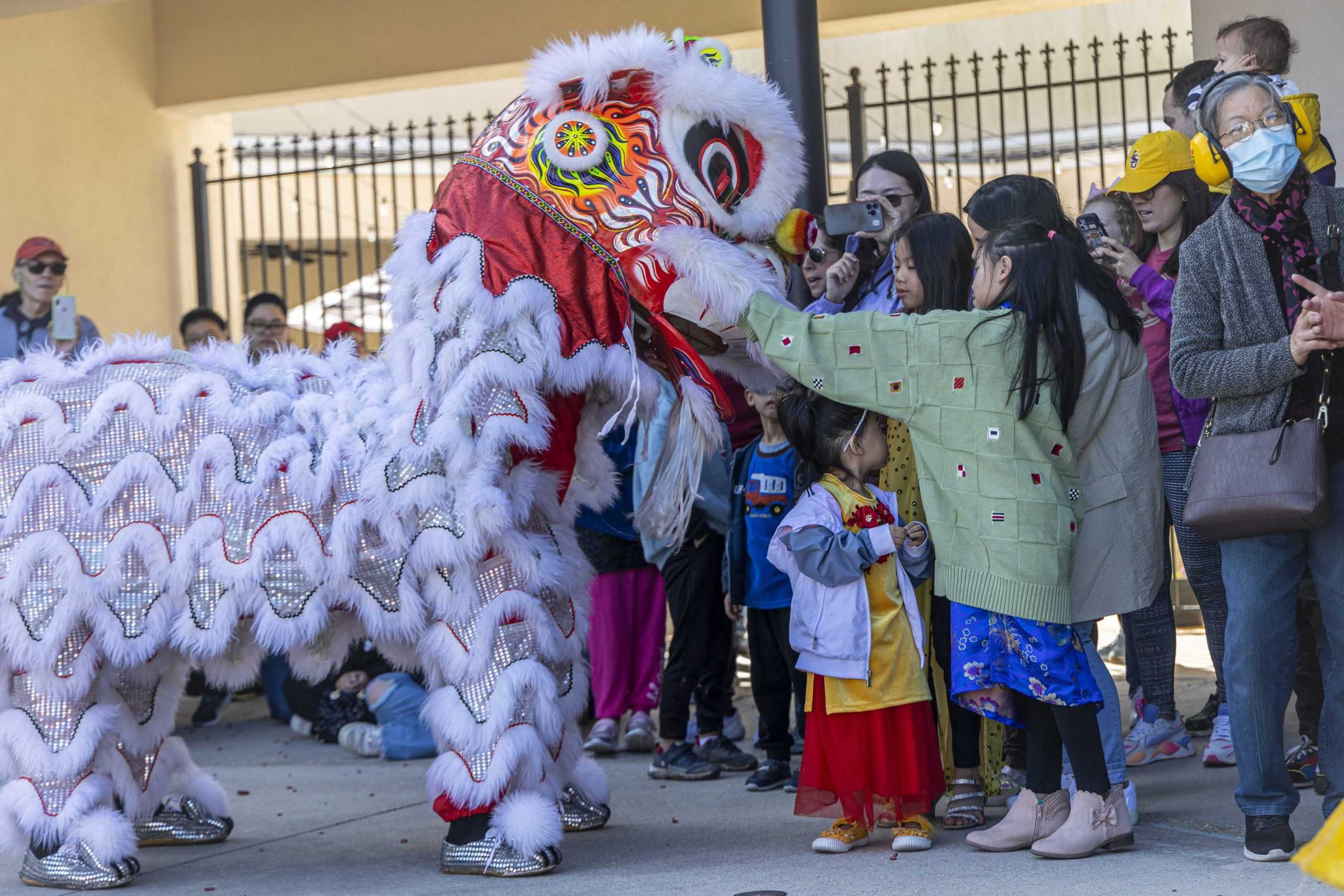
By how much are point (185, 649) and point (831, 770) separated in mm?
1548

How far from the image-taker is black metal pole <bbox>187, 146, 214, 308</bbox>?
9.34 meters

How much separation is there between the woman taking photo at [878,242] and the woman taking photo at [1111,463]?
609 mm

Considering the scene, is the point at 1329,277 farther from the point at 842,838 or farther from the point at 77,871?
the point at 77,871

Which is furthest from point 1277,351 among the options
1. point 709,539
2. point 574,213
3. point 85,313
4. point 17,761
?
point 85,313

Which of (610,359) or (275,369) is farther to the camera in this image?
(275,369)

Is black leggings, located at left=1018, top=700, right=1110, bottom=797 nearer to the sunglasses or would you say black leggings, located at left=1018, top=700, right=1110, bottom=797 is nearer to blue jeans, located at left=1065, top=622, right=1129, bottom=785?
blue jeans, located at left=1065, top=622, right=1129, bottom=785

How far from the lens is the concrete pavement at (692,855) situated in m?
3.25

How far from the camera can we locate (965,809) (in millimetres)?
3840

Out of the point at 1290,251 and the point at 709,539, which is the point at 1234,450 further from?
the point at 709,539

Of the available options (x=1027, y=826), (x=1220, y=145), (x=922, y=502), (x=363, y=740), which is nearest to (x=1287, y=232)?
(x=1220, y=145)

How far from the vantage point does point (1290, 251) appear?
10.7ft

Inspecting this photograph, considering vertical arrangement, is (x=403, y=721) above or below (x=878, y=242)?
below

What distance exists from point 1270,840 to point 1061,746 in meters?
0.49

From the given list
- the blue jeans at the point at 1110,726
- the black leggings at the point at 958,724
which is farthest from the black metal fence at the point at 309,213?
the blue jeans at the point at 1110,726
